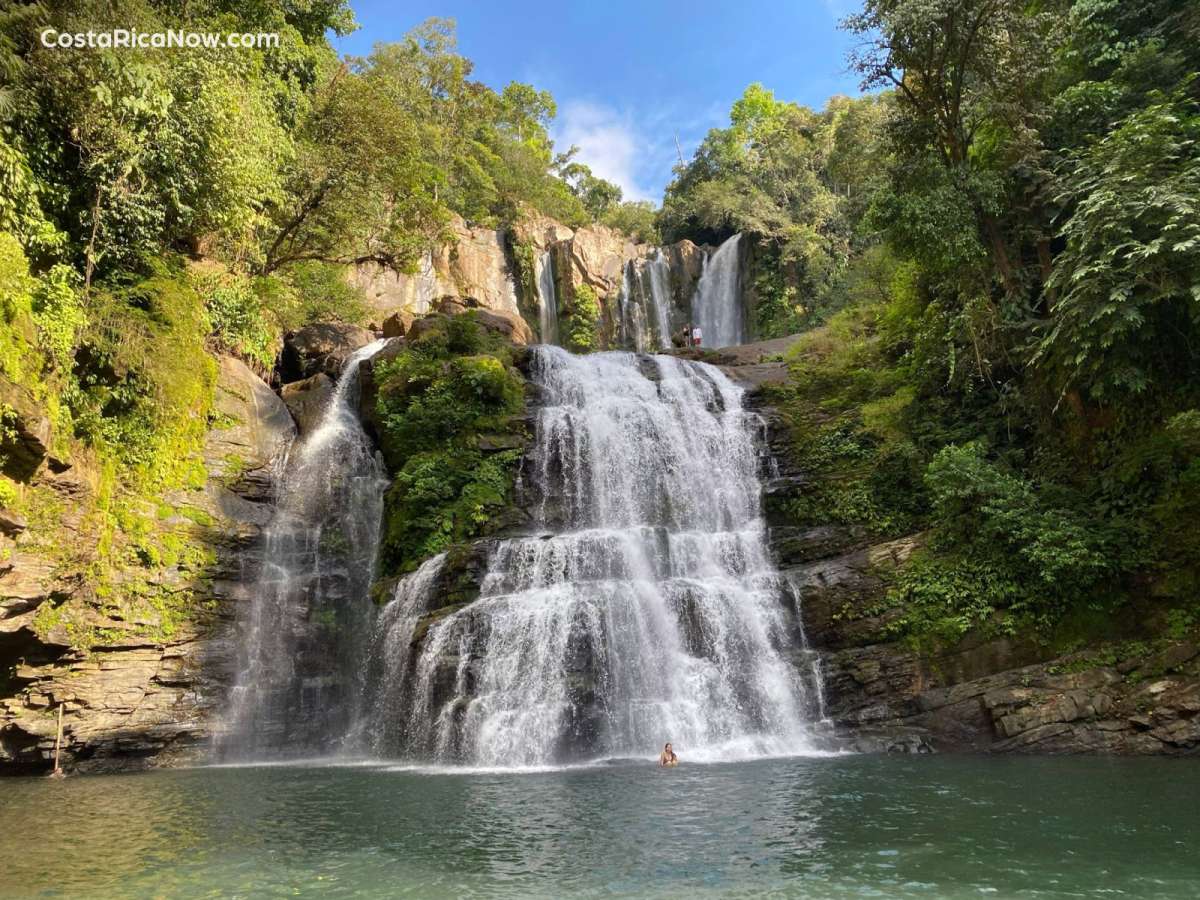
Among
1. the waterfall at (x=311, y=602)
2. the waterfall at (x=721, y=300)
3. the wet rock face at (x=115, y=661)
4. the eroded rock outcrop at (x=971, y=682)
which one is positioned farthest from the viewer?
the waterfall at (x=721, y=300)

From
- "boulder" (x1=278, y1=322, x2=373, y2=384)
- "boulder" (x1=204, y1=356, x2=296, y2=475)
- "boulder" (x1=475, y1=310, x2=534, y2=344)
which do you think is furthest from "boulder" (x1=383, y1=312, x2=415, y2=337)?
"boulder" (x1=204, y1=356, x2=296, y2=475)

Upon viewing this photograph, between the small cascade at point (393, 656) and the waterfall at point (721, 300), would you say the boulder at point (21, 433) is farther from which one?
the waterfall at point (721, 300)

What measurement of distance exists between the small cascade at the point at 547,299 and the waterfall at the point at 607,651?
20063 millimetres

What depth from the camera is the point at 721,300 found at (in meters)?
37.6

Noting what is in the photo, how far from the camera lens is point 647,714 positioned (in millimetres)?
13359

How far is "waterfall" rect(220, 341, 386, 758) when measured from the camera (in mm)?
15969

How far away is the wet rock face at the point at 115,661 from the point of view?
1355 centimetres

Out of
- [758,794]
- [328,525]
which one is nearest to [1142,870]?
[758,794]

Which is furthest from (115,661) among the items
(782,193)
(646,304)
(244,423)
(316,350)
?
(782,193)

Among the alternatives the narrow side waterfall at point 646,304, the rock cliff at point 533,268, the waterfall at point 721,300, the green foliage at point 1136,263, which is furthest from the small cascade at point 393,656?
the waterfall at point 721,300

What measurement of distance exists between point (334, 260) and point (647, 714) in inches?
717

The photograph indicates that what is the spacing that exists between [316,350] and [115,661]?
13139 mm

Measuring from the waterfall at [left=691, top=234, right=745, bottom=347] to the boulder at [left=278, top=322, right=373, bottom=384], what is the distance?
680 inches

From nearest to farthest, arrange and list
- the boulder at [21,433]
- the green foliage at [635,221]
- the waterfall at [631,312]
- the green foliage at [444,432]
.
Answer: the boulder at [21,433]
the green foliage at [444,432]
the waterfall at [631,312]
the green foliage at [635,221]
